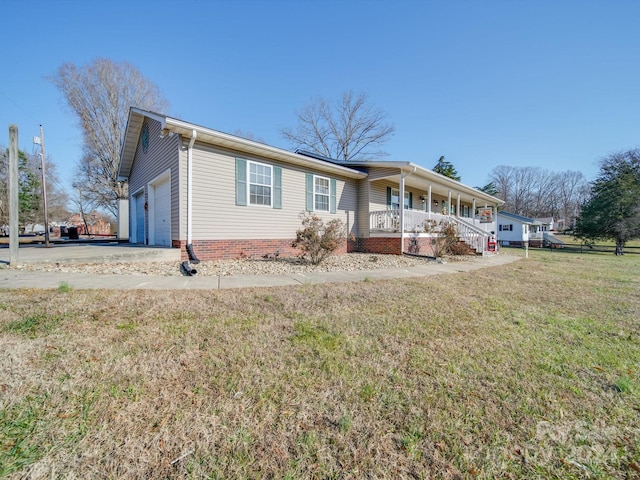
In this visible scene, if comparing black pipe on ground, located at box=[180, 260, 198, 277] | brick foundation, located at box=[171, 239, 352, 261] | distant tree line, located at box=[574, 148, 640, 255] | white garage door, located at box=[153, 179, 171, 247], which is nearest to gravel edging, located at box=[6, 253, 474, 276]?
black pipe on ground, located at box=[180, 260, 198, 277]

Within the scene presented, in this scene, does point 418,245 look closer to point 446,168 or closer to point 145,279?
point 145,279

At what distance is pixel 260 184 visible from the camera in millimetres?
9227

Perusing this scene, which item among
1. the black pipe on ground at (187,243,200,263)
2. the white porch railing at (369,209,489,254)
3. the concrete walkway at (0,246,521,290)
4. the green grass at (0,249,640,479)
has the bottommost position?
the green grass at (0,249,640,479)

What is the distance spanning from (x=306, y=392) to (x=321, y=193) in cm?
975

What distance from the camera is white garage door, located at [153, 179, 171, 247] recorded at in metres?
8.70

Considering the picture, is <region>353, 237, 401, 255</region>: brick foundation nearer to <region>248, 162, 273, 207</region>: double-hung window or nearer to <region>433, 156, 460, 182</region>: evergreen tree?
<region>248, 162, 273, 207</region>: double-hung window

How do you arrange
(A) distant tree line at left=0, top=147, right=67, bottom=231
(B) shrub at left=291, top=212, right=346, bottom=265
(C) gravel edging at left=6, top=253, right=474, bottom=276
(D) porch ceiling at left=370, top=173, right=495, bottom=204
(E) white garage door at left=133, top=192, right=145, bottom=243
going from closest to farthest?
(C) gravel edging at left=6, top=253, right=474, bottom=276, (B) shrub at left=291, top=212, right=346, bottom=265, (E) white garage door at left=133, top=192, right=145, bottom=243, (D) porch ceiling at left=370, top=173, right=495, bottom=204, (A) distant tree line at left=0, top=147, right=67, bottom=231

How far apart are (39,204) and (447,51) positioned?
3900 centimetres

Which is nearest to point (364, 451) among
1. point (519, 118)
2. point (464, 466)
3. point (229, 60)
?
point (464, 466)

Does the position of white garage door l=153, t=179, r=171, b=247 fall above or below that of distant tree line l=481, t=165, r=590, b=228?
below

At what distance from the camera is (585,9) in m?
7.72

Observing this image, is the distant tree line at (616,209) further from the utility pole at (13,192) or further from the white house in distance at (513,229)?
the utility pole at (13,192)

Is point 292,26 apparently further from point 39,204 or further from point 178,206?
point 39,204

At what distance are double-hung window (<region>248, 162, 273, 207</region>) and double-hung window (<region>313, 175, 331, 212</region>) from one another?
219 cm
